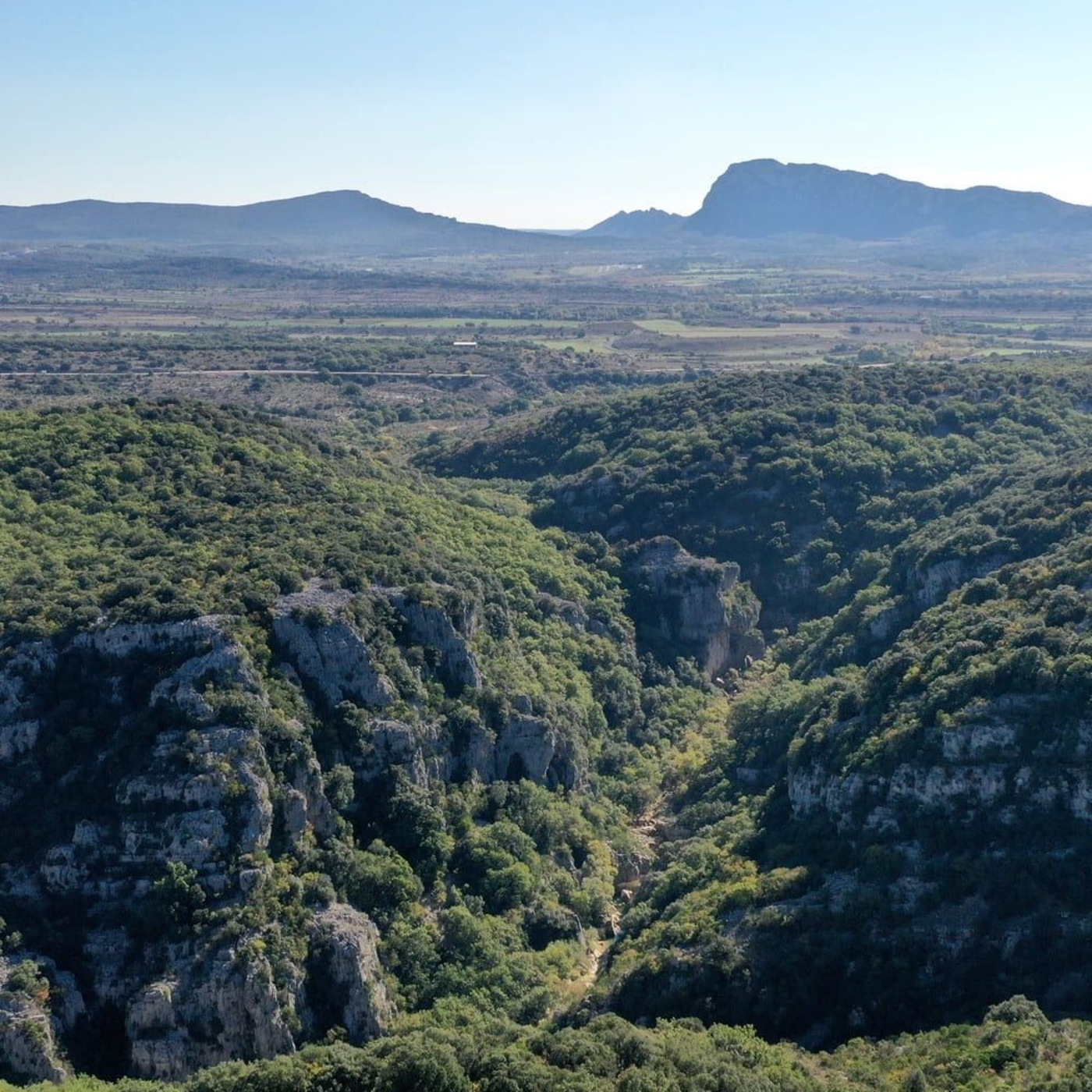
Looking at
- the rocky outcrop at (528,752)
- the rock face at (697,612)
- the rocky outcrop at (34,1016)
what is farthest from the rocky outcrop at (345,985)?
the rock face at (697,612)

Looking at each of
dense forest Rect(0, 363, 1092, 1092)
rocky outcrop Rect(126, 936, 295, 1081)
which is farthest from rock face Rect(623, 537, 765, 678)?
rocky outcrop Rect(126, 936, 295, 1081)

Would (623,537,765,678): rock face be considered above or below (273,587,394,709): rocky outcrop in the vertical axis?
below

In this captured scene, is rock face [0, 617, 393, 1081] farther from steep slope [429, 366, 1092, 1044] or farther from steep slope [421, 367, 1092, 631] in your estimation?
steep slope [421, 367, 1092, 631]

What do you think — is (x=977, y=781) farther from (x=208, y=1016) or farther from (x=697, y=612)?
(x=697, y=612)

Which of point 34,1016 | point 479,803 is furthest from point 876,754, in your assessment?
point 34,1016

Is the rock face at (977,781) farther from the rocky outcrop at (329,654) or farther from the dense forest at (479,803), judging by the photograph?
the rocky outcrop at (329,654)

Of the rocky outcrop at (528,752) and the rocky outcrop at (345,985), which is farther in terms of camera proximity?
the rocky outcrop at (528,752)
